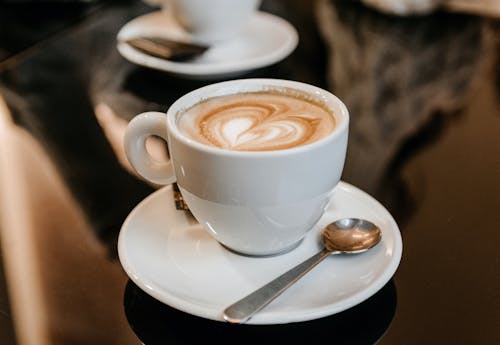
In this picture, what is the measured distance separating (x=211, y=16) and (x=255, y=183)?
60 cm

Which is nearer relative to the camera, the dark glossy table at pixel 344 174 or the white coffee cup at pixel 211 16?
the dark glossy table at pixel 344 174

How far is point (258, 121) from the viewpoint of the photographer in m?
0.60

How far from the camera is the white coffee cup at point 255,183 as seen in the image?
1.69 feet

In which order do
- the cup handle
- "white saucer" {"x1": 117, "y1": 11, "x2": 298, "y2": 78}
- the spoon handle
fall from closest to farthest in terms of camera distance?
1. the spoon handle
2. the cup handle
3. "white saucer" {"x1": 117, "y1": 11, "x2": 298, "y2": 78}

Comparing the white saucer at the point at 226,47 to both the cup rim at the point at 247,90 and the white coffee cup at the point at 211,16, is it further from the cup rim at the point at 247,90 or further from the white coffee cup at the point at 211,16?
the cup rim at the point at 247,90

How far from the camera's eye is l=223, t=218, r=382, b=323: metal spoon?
49 centimetres

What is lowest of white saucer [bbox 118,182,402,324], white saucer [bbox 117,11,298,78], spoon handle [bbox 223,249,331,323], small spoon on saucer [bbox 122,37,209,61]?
white saucer [bbox 117,11,298,78]

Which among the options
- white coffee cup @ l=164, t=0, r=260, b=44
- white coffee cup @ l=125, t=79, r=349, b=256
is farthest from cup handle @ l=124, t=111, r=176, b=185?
white coffee cup @ l=164, t=0, r=260, b=44

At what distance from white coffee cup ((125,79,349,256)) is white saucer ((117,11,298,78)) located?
407 mm

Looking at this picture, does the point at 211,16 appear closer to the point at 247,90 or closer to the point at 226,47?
the point at 226,47

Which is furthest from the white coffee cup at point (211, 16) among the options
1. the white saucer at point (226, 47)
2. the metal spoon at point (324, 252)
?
the metal spoon at point (324, 252)

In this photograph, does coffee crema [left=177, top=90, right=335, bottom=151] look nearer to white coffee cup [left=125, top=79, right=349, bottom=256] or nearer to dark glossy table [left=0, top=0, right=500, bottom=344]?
white coffee cup [left=125, top=79, right=349, bottom=256]

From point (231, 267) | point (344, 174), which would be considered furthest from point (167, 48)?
point (231, 267)

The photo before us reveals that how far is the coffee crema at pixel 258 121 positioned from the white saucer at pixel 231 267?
97mm
